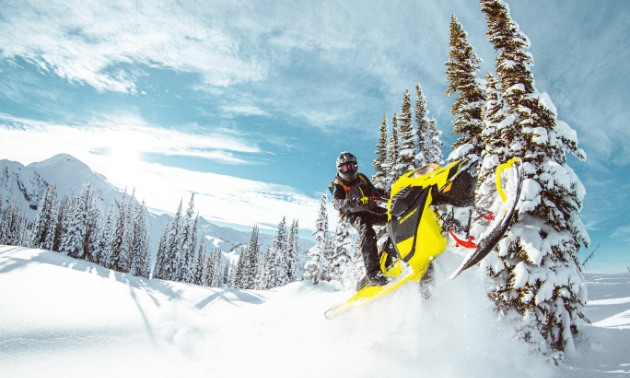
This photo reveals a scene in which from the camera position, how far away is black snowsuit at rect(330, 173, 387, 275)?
18.6 ft

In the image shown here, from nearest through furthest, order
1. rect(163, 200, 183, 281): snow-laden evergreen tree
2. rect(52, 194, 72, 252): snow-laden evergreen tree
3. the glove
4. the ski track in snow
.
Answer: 1. the ski track in snow
2. the glove
3. rect(163, 200, 183, 281): snow-laden evergreen tree
4. rect(52, 194, 72, 252): snow-laden evergreen tree

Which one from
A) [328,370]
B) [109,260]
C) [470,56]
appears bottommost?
[109,260]

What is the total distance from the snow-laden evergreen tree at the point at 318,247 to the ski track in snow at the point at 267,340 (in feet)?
89.5

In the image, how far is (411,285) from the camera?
17.5ft

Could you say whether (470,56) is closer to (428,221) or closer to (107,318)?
(428,221)

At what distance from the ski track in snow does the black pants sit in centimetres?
76

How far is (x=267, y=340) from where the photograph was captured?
6.12 m

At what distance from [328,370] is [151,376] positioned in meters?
2.54

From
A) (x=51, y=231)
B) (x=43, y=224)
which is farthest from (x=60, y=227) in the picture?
(x=43, y=224)

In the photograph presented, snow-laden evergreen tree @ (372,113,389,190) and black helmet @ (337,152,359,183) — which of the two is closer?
black helmet @ (337,152,359,183)

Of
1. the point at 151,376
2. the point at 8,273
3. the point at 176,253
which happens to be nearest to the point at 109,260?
the point at 176,253

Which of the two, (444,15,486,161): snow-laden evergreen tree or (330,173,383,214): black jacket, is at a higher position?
(444,15,486,161): snow-laden evergreen tree

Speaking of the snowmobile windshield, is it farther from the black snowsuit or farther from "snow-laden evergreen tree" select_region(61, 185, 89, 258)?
"snow-laden evergreen tree" select_region(61, 185, 89, 258)

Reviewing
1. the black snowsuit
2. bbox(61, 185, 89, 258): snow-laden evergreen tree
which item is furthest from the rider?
bbox(61, 185, 89, 258): snow-laden evergreen tree
